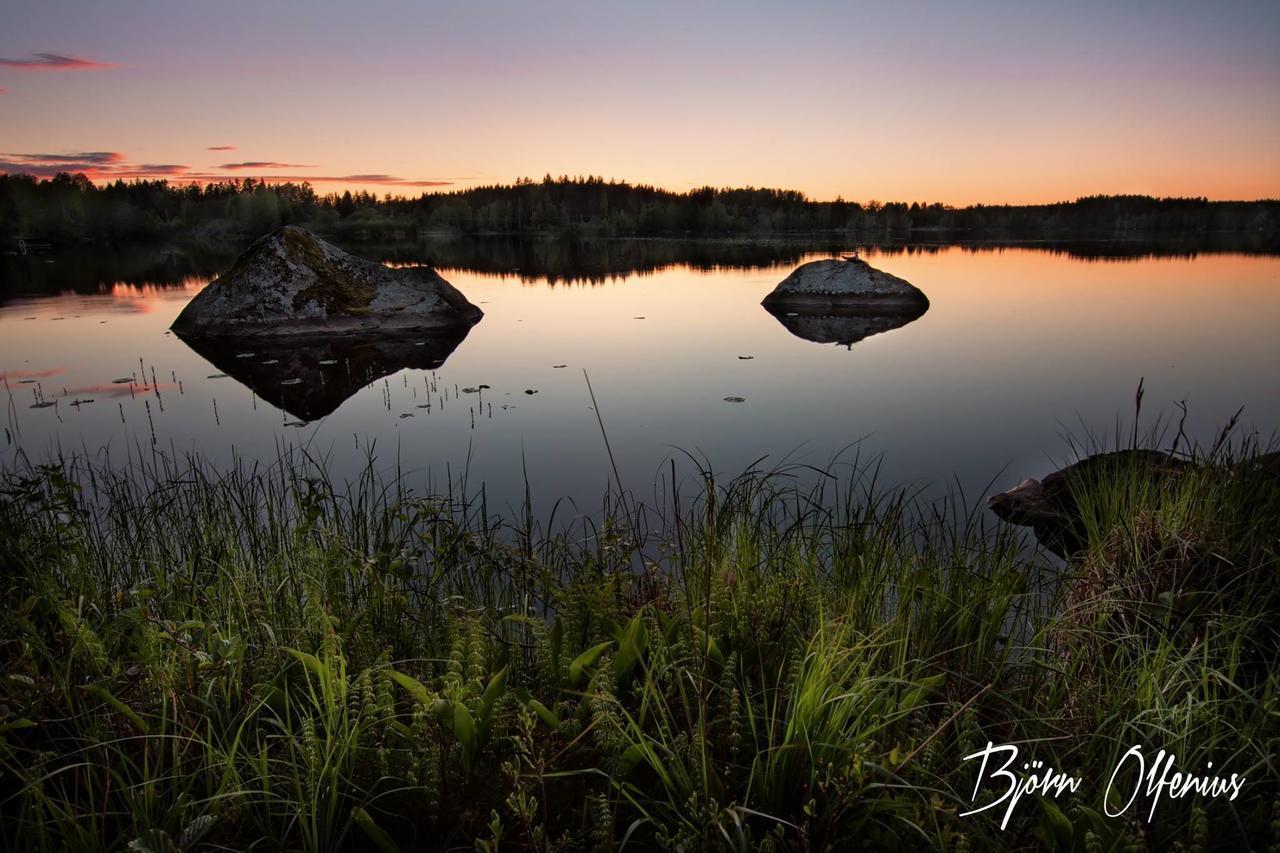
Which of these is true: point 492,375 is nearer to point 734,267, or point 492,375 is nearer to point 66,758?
point 66,758

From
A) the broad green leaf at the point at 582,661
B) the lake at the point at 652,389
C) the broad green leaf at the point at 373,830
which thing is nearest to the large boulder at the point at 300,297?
the lake at the point at 652,389

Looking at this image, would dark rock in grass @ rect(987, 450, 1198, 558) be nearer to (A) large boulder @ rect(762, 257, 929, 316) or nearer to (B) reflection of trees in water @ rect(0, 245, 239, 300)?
(A) large boulder @ rect(762, 257, 929, 316)

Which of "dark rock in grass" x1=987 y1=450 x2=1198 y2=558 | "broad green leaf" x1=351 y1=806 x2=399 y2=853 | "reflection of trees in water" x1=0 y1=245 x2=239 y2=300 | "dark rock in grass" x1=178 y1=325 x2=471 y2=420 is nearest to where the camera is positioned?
"broad green leaf" x1=351 y1=806 x2=399 y2=853

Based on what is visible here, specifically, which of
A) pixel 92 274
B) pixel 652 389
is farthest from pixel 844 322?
pixel 92 274

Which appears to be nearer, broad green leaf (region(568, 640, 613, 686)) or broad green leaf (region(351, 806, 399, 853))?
broad green leaf (region(351, 806, 399, 853))

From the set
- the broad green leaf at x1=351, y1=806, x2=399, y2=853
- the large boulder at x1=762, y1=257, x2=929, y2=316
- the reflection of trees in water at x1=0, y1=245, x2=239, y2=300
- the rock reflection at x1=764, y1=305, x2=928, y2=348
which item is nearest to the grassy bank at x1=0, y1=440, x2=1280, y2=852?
the broad green leaf at x1=351, y1=806, x2=399, y2=853

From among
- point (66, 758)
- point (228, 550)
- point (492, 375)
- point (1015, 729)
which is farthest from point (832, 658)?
point (492, 375)

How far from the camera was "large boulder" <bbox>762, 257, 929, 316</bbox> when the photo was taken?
54.2 feet

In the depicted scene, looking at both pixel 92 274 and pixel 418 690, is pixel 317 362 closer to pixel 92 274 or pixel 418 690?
pixel 418 690

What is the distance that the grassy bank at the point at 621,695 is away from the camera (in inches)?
79.3

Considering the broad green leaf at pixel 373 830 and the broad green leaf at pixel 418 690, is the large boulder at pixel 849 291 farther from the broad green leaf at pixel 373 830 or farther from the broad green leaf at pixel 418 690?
the broad green leaf at pixel 373 830

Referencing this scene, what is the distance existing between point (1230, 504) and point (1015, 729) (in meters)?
2.42

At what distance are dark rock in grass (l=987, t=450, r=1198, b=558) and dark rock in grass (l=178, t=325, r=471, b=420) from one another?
7264 mm

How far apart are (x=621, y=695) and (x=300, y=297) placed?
1178 centimetres
